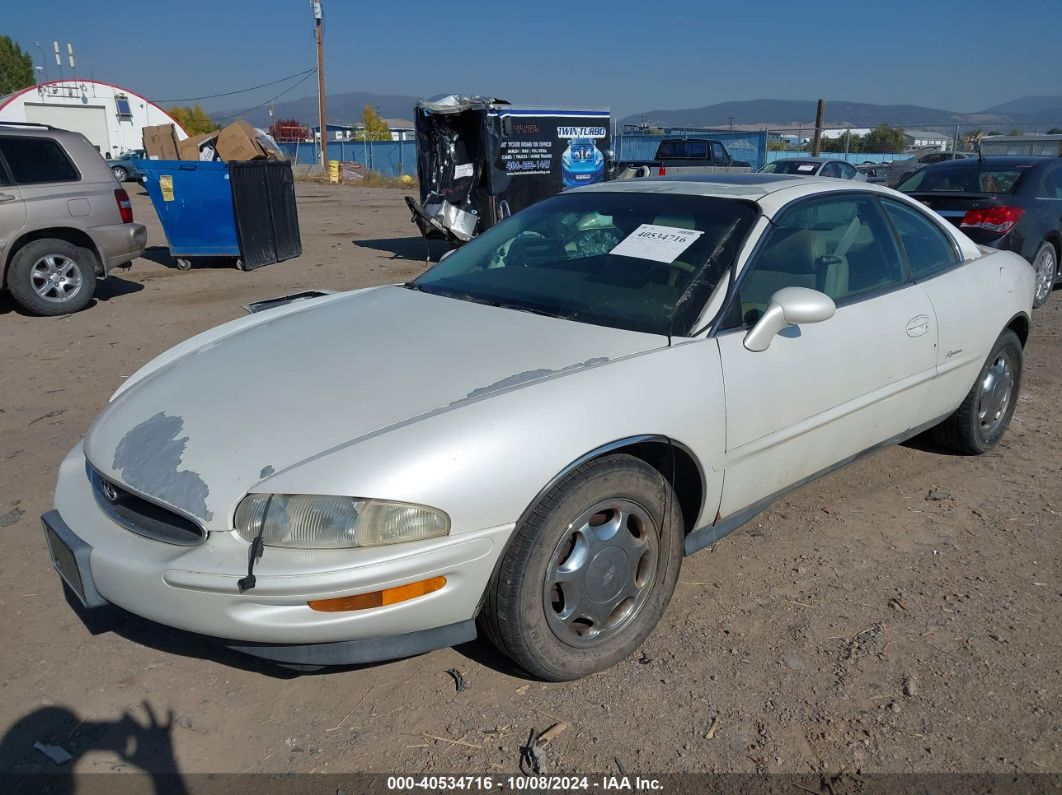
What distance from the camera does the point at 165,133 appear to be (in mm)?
19094

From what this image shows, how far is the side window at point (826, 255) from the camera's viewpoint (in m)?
3.16

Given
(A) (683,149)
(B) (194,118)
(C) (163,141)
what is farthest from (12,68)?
(A) (683,149)

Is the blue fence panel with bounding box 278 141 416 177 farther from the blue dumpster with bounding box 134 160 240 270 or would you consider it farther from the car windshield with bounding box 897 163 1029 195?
the car windshield with bounding box 897 163 1029 195

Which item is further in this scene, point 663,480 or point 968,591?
point 968,591

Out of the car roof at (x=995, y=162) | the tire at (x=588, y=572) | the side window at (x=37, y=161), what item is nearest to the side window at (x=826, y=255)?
the tire at (x=588, y=572)

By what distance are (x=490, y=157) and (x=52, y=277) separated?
17.4ft

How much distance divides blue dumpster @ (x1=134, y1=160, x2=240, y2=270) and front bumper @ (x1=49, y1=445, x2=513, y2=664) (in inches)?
375

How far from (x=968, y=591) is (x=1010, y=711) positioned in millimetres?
742

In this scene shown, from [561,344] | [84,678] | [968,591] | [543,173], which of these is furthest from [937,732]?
[543,173]

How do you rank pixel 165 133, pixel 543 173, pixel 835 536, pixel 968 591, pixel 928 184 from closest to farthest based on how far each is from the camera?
pixel 968 591 < pixel 835 536 < pixel 928 184 < pixel 543 173 < pixel 165 133

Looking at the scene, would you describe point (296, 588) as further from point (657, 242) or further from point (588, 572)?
point (657, 242)

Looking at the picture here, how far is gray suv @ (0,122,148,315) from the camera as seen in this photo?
7914 millimetres

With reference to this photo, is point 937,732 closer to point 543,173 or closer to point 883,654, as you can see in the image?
point 883,654

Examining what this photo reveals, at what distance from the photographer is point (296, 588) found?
7.01 ft
